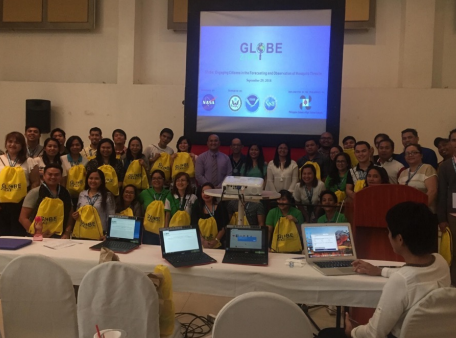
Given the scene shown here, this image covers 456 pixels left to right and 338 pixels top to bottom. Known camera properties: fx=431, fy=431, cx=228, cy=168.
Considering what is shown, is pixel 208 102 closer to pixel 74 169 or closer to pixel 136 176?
pixel 136 176

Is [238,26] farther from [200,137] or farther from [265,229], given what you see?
[265,229]

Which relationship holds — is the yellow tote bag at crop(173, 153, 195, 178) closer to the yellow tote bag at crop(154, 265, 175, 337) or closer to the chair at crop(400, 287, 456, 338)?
the yellow tote bag at crop(154, 265, 175, 337)

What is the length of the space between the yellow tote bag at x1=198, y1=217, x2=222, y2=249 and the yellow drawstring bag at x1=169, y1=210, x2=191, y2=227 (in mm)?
137

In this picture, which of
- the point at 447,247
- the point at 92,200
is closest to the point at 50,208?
the point at 92,200

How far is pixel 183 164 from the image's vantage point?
5.21m

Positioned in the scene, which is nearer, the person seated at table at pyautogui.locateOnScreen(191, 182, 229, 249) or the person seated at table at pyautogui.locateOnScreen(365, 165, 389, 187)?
the person seated at table at pyautogui.locateOnScreen(365, 165, 389, 187)

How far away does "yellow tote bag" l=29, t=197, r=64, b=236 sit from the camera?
368cm

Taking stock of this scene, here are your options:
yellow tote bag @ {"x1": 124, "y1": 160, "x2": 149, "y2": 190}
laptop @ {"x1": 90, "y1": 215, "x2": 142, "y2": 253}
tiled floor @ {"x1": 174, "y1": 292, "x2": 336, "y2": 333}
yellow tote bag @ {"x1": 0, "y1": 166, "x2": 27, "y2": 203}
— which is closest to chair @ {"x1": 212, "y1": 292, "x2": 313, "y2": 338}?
laptop @ {"x1": 90, "y1": 215, "x2": 142, "y2": 253}

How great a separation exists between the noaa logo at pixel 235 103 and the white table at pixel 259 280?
420cm

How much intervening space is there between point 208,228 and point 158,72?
4.60 meters

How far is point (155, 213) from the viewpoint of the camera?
14.1 ft

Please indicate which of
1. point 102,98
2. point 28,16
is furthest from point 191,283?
point 28,16

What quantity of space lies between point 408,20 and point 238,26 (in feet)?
9.20

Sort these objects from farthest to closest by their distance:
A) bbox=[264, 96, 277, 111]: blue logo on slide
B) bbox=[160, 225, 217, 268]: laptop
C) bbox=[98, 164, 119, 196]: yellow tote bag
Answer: bbox=[264, 96, 277, 111]: blue logo on slide
bbox=[98, 164, 119, 196]: yellow tote bag
bbox=[160, 225, 217, 268]: laptop
